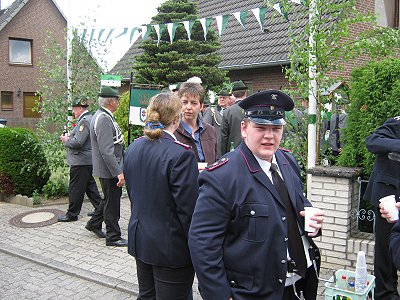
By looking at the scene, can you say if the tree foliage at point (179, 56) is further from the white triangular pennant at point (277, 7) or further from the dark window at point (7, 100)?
the dark window at point (7, 100)

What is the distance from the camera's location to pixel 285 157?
2846 mm

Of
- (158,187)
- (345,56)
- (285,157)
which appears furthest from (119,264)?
(345,56)

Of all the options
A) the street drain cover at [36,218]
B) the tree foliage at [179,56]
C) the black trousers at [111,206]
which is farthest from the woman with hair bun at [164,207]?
the tree foliage at [179,56]

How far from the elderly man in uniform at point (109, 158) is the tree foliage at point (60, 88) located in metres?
3.06

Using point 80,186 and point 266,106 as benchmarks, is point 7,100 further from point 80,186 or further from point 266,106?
point 266,106

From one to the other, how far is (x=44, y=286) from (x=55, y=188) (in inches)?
168

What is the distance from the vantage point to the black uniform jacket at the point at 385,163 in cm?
382

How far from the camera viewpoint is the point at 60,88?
9.19 metres

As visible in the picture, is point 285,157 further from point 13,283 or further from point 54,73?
point 54,73

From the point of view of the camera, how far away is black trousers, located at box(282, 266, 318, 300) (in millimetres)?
2656

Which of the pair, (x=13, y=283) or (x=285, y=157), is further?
(x=13, y=283)

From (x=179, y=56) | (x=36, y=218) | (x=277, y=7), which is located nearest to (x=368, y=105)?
(x=277, y=7)

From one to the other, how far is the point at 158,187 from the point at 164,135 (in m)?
0.39

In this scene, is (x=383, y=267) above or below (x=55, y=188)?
above
